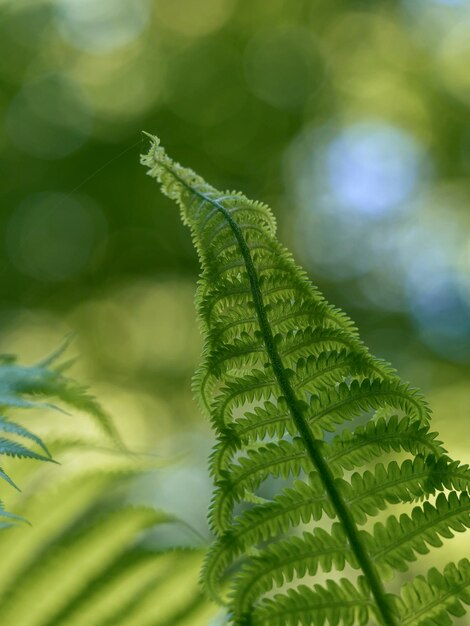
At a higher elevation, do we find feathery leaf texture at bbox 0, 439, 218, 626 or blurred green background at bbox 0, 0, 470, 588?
blurred green background at bbox 0, 0, 470, 588

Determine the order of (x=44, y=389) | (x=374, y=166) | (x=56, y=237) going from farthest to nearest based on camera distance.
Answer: (x=374, y=166) → (x=56, y=237) → (x=44, y=389)

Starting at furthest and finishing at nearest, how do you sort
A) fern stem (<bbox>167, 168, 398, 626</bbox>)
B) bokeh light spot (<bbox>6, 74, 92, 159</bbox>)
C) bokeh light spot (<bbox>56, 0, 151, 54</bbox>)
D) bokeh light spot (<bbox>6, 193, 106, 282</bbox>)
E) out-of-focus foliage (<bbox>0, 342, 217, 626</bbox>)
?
bokeh light spot (<bbox>56, 0, 151, 54</bbox>)
bokeh light spot (<bbox>6, 74, 92, 159</bbox>)
bokeh light spot (<bbox>6, 193, 106, 282</bbox>)
out-of-focus foliage (<bbox>0, 342, 217, 626</bbox>)
fern stem (<bbox>167, 168, 398, 626</bbox>)

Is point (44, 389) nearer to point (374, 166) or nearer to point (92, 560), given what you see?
point (92, 560)

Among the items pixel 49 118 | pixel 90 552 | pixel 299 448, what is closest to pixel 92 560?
pixel 90 552

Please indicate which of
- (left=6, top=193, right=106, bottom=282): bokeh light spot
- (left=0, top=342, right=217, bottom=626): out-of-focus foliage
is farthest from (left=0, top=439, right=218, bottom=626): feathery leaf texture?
(left=6, top=193, right=106, bottom=282): bokeh light spot

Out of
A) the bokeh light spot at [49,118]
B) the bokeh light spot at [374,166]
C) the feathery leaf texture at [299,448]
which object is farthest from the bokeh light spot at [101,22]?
the feathery leaf texture at [299,448]

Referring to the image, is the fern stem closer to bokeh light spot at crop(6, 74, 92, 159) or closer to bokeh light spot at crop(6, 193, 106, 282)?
bokeh light spot at crop(6, 193, 106, 282)

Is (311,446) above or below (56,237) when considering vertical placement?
below
